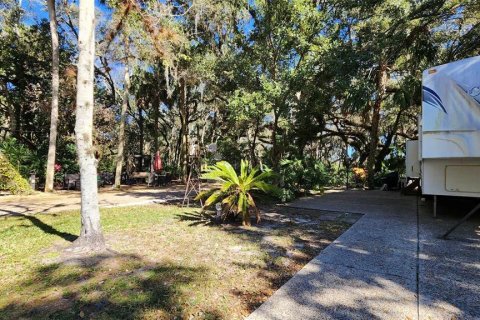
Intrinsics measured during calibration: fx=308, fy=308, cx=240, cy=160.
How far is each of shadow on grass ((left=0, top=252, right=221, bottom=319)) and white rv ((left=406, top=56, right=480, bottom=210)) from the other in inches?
177

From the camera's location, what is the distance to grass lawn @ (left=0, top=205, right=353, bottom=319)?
2.58m

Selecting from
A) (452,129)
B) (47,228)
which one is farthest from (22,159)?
(452,129)

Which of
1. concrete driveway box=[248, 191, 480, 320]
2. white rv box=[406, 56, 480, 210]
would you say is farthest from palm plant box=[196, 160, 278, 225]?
white rv box=[406, 56, 480, 210]

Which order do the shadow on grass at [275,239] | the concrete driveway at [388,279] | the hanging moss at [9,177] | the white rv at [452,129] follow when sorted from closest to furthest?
the concrete driveway at [388,279] → the shadow on grass at [275,239] → the white rv at [452,129] → the hanging moss at [9,177]

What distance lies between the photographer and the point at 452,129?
201 inches

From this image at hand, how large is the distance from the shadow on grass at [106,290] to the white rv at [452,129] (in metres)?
4.49

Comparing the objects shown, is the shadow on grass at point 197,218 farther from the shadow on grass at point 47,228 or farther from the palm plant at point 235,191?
the shadow on grass at point 47,228

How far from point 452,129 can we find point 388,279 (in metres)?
3.36

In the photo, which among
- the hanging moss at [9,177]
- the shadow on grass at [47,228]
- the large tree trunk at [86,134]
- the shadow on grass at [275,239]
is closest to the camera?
the shadow on grass at [275,239]

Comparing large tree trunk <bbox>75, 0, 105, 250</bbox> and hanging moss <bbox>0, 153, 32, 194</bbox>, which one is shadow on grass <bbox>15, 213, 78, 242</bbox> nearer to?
hanging moss <bbox>0, 153, 32, 194</bbox>

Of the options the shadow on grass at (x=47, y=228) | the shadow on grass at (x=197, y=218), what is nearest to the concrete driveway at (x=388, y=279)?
the shadow on grass at (x=197, y=218)

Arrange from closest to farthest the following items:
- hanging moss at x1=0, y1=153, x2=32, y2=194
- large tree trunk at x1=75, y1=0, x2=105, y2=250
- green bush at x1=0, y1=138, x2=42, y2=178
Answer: large tree trunk at x1=75, y1=0, x2=105, y2=250
hanging moss at x1=0, y1=153, x2=32, y2=194
green bush at x1=0, y1=138, x2=42, y2=178

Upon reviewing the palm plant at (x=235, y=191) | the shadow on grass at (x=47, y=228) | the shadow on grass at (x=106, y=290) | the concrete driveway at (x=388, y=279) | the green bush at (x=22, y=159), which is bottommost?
the shadow on grass at (x=106, y=290)

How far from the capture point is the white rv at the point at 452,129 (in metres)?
4.94
